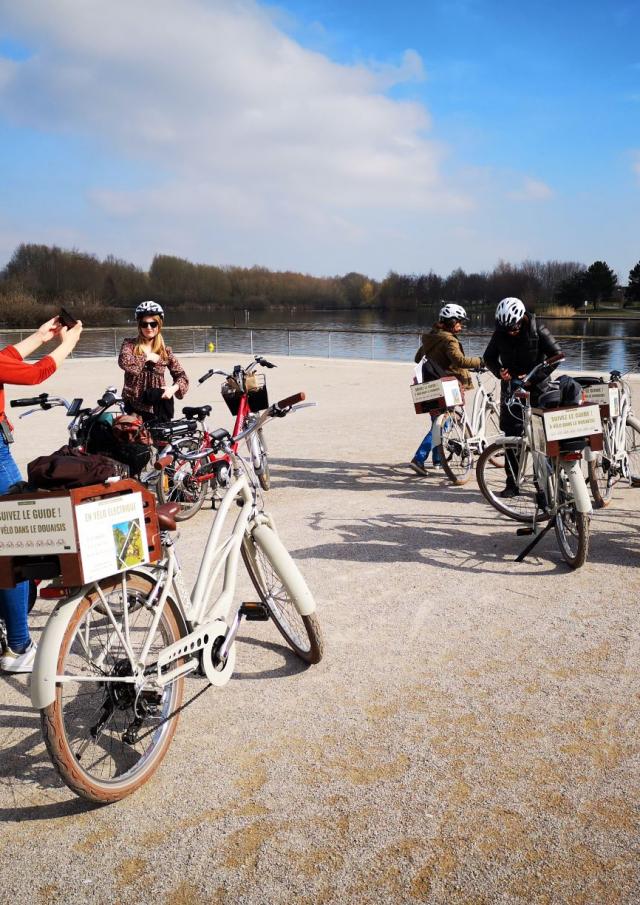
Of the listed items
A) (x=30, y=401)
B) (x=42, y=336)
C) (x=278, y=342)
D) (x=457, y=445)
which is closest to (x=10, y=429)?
(x=42, y=336)

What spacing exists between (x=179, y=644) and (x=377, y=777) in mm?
907

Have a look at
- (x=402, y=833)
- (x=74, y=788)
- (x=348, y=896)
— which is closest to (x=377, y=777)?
(x=402, y=833)

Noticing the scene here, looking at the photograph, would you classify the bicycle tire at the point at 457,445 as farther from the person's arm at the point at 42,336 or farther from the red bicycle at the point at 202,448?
the person's arm at the point at 42,336


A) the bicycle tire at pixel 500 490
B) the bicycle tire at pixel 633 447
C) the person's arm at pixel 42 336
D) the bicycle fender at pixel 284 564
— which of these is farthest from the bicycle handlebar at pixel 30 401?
the bicycle tire at pixel 633 447

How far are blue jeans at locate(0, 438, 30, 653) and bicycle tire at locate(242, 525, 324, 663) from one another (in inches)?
42.0

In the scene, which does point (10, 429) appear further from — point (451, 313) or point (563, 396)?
point (451, 313)

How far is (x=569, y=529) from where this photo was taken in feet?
17.3

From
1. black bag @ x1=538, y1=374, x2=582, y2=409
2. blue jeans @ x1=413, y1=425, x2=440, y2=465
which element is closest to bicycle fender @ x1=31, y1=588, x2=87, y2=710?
black bag @ x1=538, y1=374, x2=582, y2=409

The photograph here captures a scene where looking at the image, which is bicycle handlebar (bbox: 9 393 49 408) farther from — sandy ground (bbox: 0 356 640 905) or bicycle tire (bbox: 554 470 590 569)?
bicycle tire (bbox: 554 470 590 569)

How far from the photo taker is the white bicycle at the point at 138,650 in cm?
252

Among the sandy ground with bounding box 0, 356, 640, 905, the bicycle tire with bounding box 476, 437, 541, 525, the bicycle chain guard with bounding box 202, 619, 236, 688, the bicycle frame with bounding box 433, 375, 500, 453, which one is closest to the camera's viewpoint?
the sandy ground with bounding box 0, 356, 640, 905

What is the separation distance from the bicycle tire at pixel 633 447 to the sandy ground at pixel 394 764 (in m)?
1.54

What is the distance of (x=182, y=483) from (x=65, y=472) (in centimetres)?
377

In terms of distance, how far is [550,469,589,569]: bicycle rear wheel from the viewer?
5.02 meters
